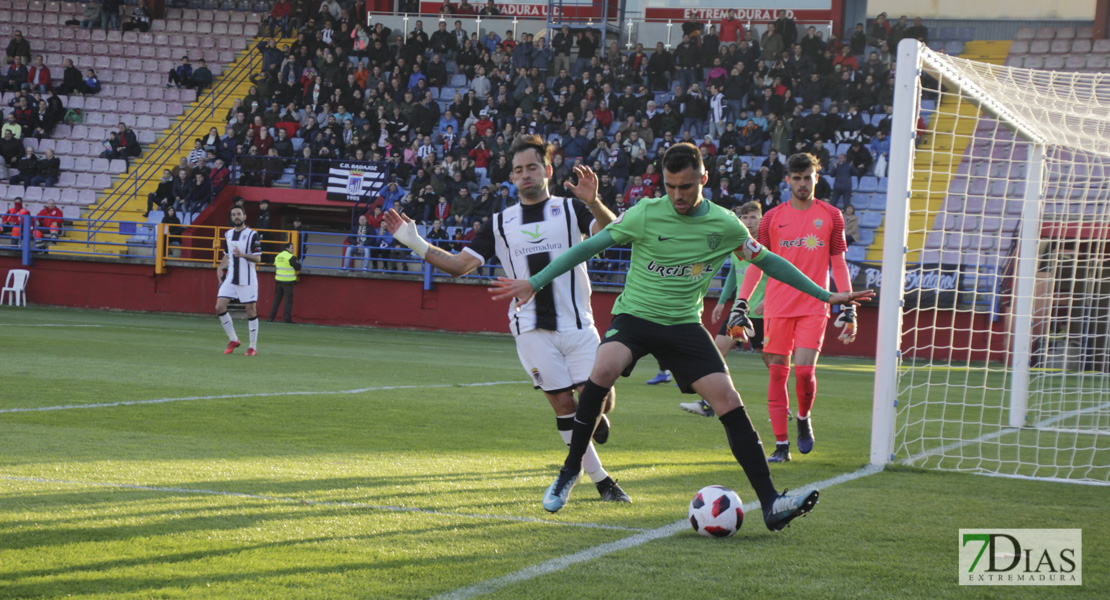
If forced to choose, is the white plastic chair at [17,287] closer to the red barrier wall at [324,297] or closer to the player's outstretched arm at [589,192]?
the red barrier wall at [324,297]

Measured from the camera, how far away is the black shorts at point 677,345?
4.99 metres

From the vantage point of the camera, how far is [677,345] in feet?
16.5

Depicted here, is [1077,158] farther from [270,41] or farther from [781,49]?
[270,41]

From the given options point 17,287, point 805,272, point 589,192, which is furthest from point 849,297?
point 17,287

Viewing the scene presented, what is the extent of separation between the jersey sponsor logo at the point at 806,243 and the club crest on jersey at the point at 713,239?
106 inches

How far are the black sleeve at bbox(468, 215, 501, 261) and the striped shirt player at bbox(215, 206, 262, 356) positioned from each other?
9.35 m

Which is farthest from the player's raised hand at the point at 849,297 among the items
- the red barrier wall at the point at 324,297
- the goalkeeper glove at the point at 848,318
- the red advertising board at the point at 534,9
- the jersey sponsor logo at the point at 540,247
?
the red advertising board at the point at 534,9

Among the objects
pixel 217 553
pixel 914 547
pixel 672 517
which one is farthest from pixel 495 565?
pixel 914 547

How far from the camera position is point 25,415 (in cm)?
777

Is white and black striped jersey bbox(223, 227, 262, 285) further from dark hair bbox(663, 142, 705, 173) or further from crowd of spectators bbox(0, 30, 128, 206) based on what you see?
crowd of spectators bbox(0, 30, 128, 206)

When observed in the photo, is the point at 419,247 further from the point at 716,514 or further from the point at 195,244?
the point at 195,244

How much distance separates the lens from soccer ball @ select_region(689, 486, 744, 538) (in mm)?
4664

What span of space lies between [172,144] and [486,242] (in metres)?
25.8

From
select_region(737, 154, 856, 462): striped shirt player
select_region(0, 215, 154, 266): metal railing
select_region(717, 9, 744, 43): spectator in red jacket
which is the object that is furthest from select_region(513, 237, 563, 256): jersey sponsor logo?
select_region(717, 9, 744, 43): spectator in red jacket
